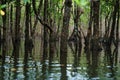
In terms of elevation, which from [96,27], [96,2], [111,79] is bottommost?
[111,79]

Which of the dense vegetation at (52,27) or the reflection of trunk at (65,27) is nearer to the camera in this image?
the reflection of trunk at (65,27)

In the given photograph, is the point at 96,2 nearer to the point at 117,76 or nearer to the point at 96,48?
the point at 96,48

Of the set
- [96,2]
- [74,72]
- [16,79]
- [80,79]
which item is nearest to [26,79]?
[16,79]

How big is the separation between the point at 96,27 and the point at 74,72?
8.32 meters

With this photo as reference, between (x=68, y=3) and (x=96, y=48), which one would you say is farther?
(x=96, y=48)

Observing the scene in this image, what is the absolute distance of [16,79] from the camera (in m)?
7.95

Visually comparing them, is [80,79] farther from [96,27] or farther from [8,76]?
[96,27]

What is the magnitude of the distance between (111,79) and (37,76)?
1.71 meters

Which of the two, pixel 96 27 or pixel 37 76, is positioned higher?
pixel 96 27

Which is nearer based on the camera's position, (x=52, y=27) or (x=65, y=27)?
(x=65, y=27)

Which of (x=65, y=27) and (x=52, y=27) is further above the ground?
(x=52, y=27)

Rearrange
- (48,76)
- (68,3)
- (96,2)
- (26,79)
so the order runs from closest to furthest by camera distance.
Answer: (26,79), (48,76), (68,3), (96,2)

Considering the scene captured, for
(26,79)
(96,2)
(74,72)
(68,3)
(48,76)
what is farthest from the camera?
(96,2)

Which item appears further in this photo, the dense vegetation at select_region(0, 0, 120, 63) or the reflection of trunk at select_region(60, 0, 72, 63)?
the dense vegetation at select_region(0, 0, 120, 63)
